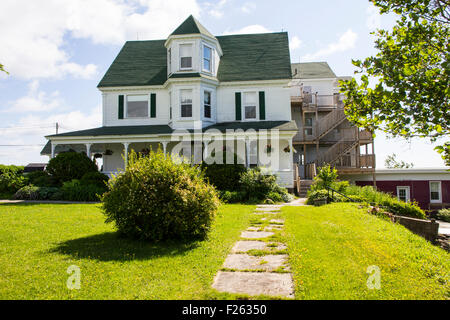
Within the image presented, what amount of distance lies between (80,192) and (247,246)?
441 inches

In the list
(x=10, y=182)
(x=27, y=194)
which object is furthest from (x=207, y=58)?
(x=10, y=182)

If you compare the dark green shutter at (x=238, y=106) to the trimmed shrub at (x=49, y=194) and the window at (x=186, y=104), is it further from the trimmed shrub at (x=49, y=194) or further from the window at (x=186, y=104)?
the trimmed shrub at (x=49, y=194)

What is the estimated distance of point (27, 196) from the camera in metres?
14.9

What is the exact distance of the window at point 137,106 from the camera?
2166 cm

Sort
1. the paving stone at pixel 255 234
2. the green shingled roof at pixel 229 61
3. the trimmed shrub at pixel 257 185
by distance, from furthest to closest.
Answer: the green shingled roof at pixel 229 61 < the trimmed shrub at pixel 257 185 < the paving stone at pixel 255 234

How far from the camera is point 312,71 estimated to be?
29281mm

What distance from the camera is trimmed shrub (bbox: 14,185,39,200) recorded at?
14.9 metres

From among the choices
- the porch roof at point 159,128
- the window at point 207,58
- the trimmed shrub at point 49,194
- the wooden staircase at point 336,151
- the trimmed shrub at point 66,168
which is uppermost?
the window at point 207,58

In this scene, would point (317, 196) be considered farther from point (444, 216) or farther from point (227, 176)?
point (444, 216)

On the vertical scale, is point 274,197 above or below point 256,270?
above

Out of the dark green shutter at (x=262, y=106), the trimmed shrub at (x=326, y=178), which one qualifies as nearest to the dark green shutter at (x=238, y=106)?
the dark green shutter at (x=262, y=106)

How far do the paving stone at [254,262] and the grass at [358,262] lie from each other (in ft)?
0.82

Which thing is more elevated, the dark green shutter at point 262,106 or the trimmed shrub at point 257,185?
the dark green shutter at point 262,106
